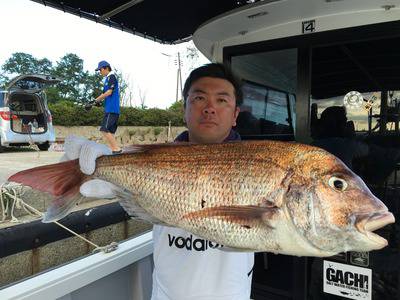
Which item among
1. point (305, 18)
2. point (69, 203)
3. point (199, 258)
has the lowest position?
point (199, 258)

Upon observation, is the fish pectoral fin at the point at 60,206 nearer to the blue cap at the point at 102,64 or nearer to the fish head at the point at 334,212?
the fish head at the point at 334,212

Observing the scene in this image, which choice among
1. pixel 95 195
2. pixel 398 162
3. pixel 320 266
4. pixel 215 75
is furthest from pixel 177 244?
pixel 398 162

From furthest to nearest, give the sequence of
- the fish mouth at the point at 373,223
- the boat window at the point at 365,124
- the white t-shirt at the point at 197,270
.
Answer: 1. the boat window at the point at 365,124
2. the white t-shirt at the point at 197,270
3. the fish mouth at the point at 373,223

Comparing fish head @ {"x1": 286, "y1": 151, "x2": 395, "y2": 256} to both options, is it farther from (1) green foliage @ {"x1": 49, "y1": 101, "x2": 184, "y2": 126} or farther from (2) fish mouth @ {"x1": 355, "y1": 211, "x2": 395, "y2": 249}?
(1) green foliage @ {"x1": 49, "y1": 101, "x2": 184, "y2": 126}

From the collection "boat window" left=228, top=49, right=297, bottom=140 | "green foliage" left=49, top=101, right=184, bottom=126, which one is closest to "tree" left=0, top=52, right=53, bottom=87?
"green foliage" left=49, top=101, right=184, bottom=126

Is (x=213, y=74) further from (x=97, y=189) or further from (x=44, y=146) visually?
(x=44, y=146)

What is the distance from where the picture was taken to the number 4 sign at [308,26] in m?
2.78

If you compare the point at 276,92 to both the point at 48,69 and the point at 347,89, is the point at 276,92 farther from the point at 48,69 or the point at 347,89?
the point at 48,69

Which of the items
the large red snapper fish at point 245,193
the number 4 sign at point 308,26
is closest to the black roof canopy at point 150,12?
the number 4 sign at point 308,26

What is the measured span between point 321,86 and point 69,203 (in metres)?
2.10

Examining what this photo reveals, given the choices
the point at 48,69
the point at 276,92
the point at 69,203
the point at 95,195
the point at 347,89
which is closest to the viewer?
the point at 69,203

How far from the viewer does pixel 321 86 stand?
2896 millimetres

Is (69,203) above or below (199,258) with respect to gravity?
above

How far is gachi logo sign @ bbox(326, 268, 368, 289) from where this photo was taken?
2.66m
